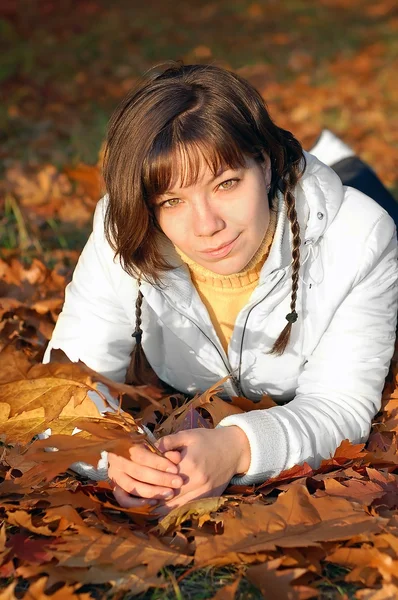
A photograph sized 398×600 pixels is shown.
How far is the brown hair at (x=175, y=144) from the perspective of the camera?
2219 mm

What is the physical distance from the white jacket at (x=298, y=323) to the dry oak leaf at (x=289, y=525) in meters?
0.29

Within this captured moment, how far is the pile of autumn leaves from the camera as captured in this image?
187 cm

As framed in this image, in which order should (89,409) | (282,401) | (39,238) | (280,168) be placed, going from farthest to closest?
(39,238) < (282,401) < (280,168) < (89,409)

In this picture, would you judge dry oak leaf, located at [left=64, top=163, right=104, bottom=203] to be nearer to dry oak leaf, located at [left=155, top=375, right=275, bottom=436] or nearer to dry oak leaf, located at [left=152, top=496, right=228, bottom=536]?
dry oak leaf, located at [left=155, top=375, right=275, bottom=436]

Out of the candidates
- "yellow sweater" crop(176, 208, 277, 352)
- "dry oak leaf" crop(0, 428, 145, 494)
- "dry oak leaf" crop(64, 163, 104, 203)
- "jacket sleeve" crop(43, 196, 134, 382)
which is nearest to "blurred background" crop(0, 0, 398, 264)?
"dry oak leaf" crop(64, 163, 104, 203)

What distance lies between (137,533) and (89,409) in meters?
0.37

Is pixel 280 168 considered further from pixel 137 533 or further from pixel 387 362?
pixel 137 533

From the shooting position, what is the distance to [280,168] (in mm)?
2482

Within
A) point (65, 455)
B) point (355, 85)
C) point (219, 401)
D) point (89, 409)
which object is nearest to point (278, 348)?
point (219, 401)

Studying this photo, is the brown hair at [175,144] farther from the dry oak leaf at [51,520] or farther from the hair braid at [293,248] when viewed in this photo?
the dry oak leaf at [51,520]

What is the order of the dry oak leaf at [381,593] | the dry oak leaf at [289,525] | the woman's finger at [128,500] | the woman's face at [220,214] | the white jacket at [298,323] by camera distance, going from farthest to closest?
1. the white jacket at [298,323]
2. the woman's face at [220,214]
3. the woman's finger at [128,500]
4. the dry oak leaf at [289,525]
5. the dry oak leaf at [381,593]

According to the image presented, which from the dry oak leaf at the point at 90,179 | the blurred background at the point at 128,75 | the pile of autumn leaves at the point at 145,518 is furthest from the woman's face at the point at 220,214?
the dry oak leaf at the point at 90,179

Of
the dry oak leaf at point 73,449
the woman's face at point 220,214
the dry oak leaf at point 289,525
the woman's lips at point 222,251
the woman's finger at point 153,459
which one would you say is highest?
the woman's face at point 220,214

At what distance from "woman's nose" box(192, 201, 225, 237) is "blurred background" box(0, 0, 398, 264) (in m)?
1.61
